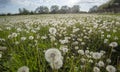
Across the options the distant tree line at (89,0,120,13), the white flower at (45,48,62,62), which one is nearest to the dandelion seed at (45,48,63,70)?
the white flower at (45,48,62,62)

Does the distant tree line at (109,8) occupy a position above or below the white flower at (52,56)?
below

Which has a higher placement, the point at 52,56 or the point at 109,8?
the point at 52,56

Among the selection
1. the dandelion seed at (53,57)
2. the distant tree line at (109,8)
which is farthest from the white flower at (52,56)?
the distant tree line at (109,8)

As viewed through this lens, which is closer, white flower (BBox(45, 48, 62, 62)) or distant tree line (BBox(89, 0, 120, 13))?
white flower (BBox(45, 48, 62, 62))

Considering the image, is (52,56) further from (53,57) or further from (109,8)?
(109,8)

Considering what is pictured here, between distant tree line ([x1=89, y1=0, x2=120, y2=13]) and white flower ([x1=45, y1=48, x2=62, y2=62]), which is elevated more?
white flower ([x1=45, y1=48, x2=62, y2=62])

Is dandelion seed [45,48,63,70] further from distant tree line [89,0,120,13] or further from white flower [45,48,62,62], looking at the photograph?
distant tree line [89,0,120,13]

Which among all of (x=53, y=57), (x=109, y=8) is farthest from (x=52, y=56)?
(x=109, y=8)

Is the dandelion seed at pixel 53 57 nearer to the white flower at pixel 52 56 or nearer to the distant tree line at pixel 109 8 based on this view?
the white flower at pixel 52 56

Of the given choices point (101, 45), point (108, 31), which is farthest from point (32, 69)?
point (108, 31)

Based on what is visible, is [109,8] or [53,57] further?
[109,8]

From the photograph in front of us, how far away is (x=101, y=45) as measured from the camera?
493 cm

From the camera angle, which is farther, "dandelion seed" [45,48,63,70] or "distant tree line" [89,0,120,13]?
"distant tree line" [89,0,120,13]

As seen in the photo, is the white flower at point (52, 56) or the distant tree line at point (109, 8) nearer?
the white flower at point (52, 56)
